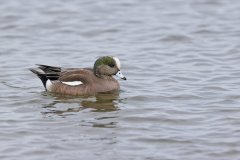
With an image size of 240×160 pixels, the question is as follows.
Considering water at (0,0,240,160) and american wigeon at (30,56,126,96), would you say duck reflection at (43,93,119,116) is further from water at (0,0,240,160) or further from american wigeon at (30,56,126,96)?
american wigeon at (30,56,126,96)

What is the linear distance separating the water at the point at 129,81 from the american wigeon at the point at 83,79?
0.54ft

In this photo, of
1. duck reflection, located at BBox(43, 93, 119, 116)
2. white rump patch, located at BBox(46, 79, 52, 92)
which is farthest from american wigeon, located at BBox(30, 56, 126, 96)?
duck reflection, located at BBox(43, 93, 119, 116)

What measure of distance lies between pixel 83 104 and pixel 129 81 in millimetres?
1525

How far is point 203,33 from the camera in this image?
15.6 m

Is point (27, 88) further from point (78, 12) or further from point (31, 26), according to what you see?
point (78, 12)

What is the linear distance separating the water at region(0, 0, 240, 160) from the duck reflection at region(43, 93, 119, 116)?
0.02m

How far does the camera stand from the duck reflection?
10.7 metres

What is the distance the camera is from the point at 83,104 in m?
11.1

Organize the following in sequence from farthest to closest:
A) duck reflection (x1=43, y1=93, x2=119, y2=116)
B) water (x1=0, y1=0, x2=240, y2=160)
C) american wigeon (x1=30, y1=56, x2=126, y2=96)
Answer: american wigeon (x1=30, y1=56, x2=126, y2=96), duck reflection (x1=43, y1=93, x2=119, y2=116), water (x1=0, y1=0, x2=240, y2=160)

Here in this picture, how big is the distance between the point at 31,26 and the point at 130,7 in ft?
8.62

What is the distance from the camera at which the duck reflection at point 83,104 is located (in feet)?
35.0

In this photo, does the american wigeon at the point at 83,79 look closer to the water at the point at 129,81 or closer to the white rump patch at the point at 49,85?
the white rump patch at the point at 49,85

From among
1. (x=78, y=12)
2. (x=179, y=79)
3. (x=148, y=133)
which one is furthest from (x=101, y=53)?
(x=148, y=133)

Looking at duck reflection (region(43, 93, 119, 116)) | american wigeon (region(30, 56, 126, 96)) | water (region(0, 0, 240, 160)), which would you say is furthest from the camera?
american wigeon (region(30, 56, 126, 96))
